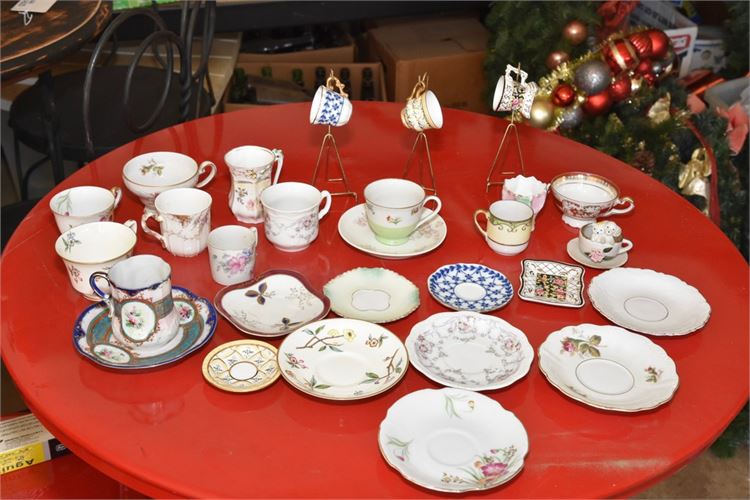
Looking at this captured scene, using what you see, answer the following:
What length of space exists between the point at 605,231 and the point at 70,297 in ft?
2.75

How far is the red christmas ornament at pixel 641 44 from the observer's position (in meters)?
2.15

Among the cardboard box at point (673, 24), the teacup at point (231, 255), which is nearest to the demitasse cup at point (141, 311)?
the teacup at point (231, 255)

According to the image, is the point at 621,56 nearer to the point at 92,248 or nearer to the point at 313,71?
the point at 313,71

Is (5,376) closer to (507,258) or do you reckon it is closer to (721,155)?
(507,258)

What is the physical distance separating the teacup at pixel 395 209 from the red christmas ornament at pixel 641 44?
3.35 ft

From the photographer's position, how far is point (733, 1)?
7.64ft

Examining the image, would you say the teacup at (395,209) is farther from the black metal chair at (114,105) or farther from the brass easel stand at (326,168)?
the black metal chair at (114,105)

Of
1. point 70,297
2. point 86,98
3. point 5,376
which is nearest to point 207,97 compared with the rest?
point 86,98

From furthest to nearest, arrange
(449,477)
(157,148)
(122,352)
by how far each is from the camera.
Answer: (157,148)
(122,352)
(449,477)

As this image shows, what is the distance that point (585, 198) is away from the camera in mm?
1490

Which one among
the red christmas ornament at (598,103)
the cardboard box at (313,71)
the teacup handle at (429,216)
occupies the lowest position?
the cardboard box at (313,71)

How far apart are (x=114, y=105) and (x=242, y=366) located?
54.6 inches

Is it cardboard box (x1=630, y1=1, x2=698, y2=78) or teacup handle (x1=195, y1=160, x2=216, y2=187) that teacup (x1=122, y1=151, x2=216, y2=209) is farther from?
cardboard box (x1=630, y1=1, x2=698, y2=78)

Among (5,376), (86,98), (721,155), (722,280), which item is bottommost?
(5,376)
